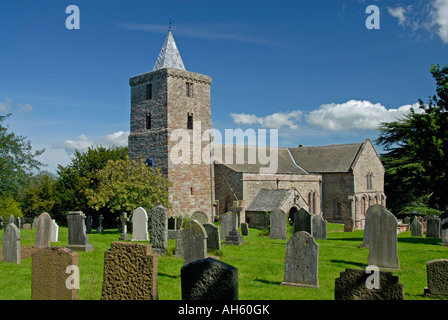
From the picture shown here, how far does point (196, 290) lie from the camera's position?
607cm

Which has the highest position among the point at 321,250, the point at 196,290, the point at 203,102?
the point at 203,102

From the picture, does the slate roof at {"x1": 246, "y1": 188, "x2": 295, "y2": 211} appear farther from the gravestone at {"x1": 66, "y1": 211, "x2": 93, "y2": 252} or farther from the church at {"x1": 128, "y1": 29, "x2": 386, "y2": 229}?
the gravestone at {"x1": 66, "y1": 211, "x2": 93, "y2": 252}

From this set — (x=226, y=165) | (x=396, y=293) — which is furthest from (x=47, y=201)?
(x=396, y=293)

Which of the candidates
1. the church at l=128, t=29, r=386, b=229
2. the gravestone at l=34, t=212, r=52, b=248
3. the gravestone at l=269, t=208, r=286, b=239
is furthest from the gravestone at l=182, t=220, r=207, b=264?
the church at l=128, t=29, r=386, b=229

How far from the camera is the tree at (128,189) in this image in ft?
78.4

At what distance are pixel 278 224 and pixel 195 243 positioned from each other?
10005mm

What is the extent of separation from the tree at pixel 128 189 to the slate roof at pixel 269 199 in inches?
305

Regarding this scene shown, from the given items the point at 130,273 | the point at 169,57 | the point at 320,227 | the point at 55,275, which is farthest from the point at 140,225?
the point at 169,57

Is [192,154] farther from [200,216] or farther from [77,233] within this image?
[77,233]

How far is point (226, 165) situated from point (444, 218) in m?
18.3

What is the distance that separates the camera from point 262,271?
11.5 metres

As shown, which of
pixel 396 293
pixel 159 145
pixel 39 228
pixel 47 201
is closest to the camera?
pixel 396 293

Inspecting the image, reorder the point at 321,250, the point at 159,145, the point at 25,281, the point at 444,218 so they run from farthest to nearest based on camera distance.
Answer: the point at 159,145 < the point at 444,218 < the point at 321,250 < the point at 25,281
